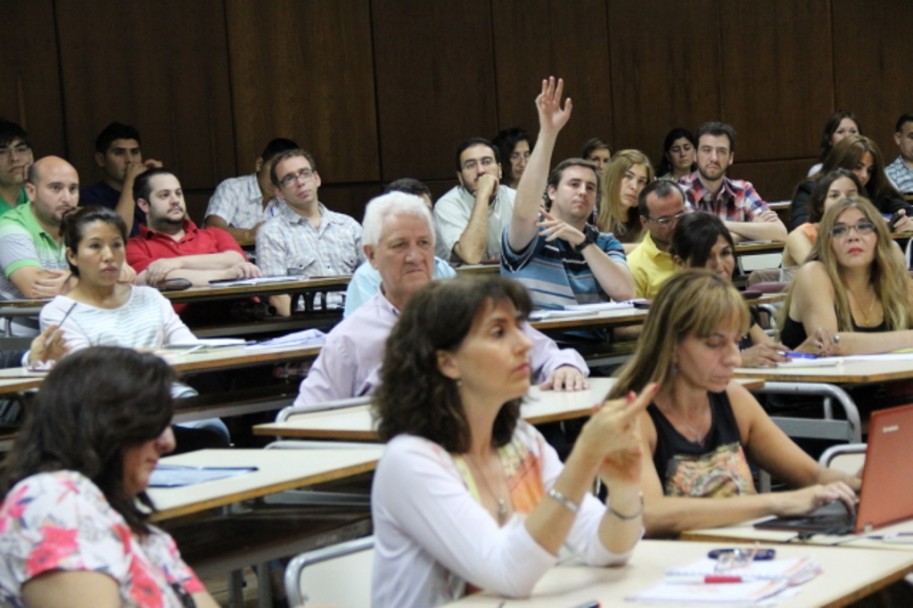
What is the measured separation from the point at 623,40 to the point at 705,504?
788 cm

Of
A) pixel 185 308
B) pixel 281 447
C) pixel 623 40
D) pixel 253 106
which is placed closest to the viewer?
pixel 281 447

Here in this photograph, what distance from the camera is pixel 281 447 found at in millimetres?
3361

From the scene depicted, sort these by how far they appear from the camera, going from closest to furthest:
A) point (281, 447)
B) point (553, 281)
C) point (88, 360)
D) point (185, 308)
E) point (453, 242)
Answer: point (88, 360) < point (281, 447) < point (553, 281) < point (185, 308) < point (453, 242)

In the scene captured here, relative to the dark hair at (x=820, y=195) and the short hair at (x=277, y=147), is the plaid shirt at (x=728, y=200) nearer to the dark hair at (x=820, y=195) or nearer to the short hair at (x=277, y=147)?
the dark hair at (x=820, y=195)

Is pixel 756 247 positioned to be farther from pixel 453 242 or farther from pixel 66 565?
pixel 66 565

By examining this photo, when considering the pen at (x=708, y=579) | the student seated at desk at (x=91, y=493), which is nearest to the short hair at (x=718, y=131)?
the pen at (x=708, y=579)

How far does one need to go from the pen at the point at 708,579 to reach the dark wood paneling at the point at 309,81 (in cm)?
663

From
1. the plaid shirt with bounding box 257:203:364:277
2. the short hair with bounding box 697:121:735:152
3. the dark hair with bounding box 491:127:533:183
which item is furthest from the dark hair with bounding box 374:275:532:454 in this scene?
the dark hair with bounding box 491:127:533:183

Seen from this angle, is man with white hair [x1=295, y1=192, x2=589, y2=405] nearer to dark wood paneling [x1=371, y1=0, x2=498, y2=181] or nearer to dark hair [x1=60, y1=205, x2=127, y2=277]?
dark hair [x1=60, y1=205, x2=127, y2=277]

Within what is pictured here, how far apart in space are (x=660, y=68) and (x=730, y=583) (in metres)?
8.60

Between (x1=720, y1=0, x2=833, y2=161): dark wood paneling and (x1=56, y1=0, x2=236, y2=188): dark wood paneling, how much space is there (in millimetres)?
4146

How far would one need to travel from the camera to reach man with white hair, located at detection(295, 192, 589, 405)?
147 inches

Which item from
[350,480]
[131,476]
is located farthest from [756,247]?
[131,476]

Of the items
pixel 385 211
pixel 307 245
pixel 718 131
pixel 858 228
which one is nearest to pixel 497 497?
pixel 385 211
